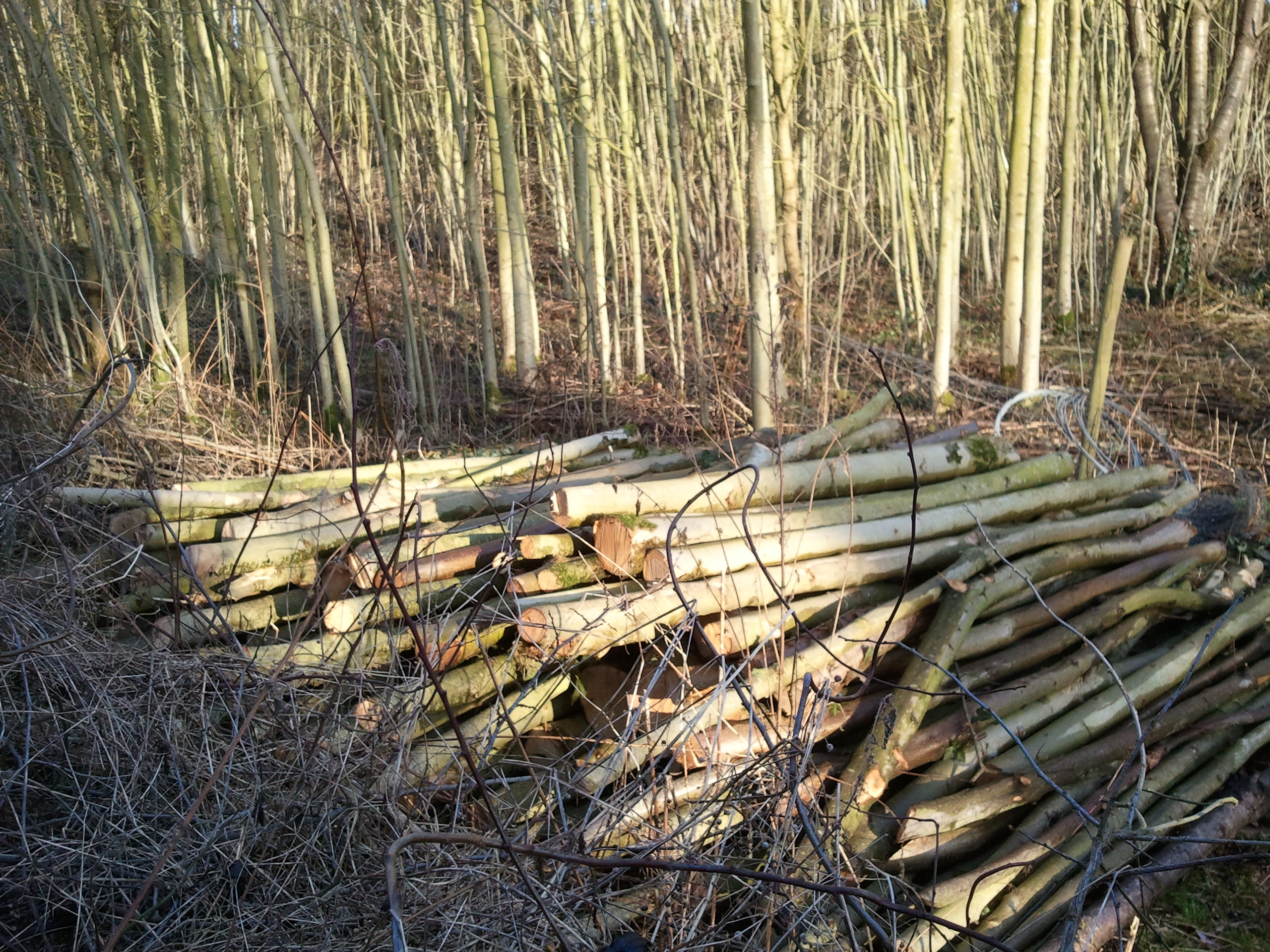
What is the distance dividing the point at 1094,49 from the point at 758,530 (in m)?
11.6

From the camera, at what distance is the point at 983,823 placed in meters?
3.25

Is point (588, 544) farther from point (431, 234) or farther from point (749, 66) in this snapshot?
point (431, 234)

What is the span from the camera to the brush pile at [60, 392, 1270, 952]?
2.50m

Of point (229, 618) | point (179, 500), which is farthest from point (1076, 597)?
point (179, 500)

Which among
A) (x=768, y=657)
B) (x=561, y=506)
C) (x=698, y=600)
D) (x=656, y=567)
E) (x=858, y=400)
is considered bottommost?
(x=858, y=400)

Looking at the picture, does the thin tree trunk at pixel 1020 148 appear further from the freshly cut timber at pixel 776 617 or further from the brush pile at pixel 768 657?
the freshly cut timber at pixel 776 617

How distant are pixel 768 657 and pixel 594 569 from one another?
2.38ft

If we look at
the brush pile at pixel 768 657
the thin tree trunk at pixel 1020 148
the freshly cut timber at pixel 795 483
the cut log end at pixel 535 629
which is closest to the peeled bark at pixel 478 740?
the brush pile at pixel 768 657

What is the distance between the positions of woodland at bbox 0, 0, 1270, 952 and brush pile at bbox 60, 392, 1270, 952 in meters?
0.03

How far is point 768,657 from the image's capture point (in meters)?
3.35

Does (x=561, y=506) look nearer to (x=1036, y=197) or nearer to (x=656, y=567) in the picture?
(x=656, y=567)

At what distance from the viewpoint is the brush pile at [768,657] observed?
98.5 inches

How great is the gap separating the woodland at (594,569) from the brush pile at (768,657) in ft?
0.08

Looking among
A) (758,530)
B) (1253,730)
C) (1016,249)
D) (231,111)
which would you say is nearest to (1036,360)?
(1016,249)
